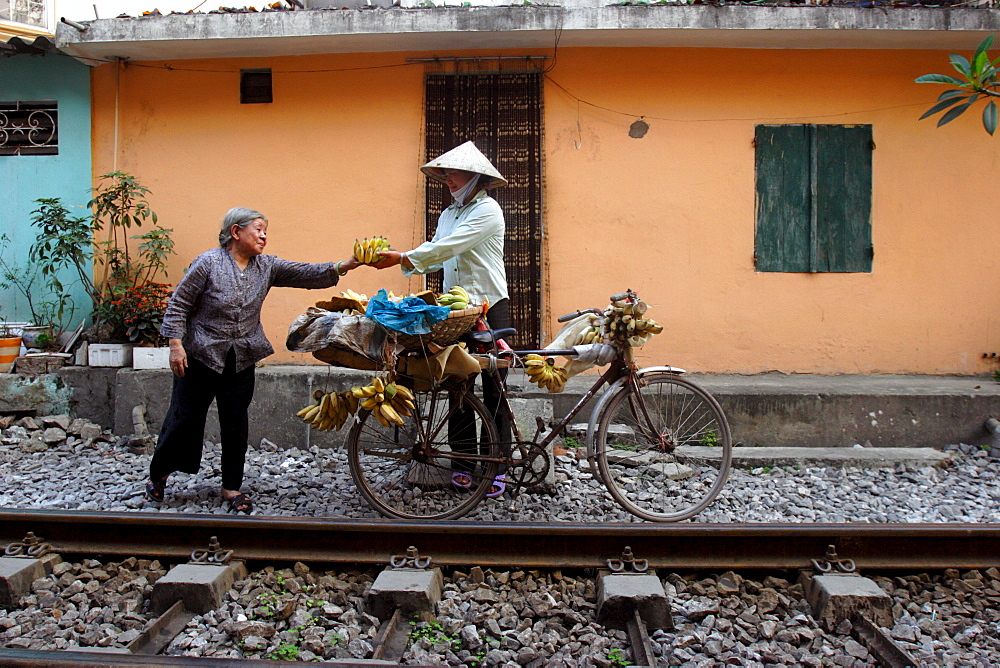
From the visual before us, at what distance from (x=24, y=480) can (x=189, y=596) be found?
115 inches

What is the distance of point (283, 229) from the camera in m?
7.28

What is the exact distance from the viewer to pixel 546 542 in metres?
3.45

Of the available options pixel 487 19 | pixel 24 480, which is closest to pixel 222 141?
pixel 487 19

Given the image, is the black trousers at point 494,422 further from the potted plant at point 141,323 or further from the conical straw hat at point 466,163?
the potted plant at point 141,323

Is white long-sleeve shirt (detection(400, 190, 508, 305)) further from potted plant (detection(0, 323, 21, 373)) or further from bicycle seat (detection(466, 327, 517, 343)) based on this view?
potted plant (detection(0, 323, 21, 373))

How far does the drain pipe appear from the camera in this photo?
5688 millimetres

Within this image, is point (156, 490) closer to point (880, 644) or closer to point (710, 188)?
point (880, 644)

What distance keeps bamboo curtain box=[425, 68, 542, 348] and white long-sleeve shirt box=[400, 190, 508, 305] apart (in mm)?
2776

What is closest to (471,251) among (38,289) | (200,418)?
(200,418)

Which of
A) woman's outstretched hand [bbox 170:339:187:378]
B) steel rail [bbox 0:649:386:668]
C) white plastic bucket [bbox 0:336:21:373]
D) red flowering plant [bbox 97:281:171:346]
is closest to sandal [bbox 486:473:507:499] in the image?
steel rail [bbox 0:649:386:668]

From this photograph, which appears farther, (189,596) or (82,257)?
(82,257)

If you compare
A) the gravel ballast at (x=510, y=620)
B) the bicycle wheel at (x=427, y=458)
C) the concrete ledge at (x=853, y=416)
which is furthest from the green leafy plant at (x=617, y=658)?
the concrete ledge at (x=853, y=416)

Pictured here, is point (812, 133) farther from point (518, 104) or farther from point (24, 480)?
point (24, 480)

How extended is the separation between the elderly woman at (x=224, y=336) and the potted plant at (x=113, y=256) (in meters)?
2.63
